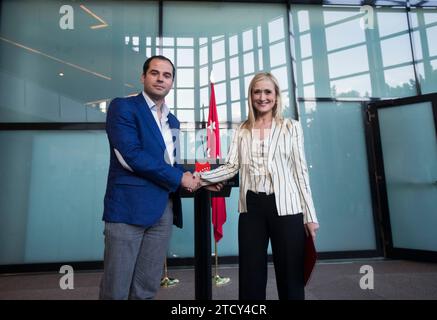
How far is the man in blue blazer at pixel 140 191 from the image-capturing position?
4.01ft

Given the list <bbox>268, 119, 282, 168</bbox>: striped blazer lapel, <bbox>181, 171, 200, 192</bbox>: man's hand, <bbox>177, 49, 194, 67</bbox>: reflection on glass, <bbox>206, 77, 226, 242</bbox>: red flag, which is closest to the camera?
<bbox>181, 171, 200, 192</bbox>: man's hand

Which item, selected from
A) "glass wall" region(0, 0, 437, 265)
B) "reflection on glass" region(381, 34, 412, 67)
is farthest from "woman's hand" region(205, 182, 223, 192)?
"reflection on glass" region(381, 34, 412, 67)

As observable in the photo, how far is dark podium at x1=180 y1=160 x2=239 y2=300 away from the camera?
1241 millimetres

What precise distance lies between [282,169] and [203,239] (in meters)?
0.50

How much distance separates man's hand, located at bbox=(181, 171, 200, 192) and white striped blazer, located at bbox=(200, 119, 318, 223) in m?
0.04

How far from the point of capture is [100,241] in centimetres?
345

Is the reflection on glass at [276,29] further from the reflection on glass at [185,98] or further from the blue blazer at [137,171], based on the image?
the blue blazer at [137,171]

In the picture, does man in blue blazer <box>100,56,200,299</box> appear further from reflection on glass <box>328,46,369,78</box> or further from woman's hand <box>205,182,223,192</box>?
reflection on glass <box>328,46,369,78</box>

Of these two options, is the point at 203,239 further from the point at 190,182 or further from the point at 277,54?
the point at 277,54

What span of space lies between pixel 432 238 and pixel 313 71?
278 cm

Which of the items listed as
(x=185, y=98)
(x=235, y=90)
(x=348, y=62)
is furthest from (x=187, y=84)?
(x=348, y=62)

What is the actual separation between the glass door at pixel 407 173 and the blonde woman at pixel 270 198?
10.3 ft

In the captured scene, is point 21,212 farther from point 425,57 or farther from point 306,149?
point 425,57

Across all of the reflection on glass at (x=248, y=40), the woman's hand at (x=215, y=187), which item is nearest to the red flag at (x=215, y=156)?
the reflection on glass at (x=248, y=40)
